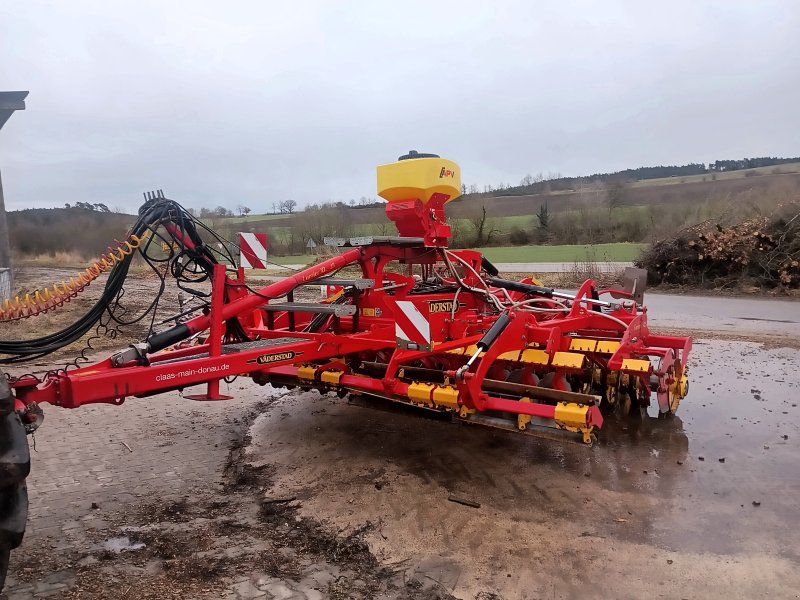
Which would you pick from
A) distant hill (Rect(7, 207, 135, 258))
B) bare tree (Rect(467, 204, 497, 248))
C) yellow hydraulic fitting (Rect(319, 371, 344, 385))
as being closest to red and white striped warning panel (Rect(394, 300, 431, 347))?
yellow hydraulic fitting (Rect(319, 371, 344, 385))

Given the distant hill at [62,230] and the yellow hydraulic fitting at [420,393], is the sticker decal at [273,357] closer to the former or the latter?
the yellow hydraulic fitting at [420,393]

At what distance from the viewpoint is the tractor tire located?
2.21 metres

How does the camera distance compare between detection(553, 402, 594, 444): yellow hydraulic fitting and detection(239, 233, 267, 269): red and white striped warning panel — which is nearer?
detection(553, 402, 594, 444): yellow hydraulic fitting

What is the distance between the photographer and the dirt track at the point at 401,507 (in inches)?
123

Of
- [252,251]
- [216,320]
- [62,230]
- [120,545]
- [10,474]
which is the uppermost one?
[62,230]

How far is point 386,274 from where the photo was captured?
5438 mm

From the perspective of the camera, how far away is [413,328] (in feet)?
14.3

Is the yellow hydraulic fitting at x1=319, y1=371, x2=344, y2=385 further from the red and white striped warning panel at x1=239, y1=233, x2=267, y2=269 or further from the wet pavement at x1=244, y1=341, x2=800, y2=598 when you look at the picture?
the red and white striped warning panel at x1=239, y1=233, x2=267, y2=269

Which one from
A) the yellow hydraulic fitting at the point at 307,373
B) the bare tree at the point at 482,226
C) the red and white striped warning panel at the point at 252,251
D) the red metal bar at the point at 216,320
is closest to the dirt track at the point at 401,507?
the yellow hydraulic fitting at the point at 307,373

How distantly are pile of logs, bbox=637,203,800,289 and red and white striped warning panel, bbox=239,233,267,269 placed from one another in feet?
55.9

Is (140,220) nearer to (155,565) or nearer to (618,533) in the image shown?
(155,565)

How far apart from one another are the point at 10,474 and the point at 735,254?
2003 cm

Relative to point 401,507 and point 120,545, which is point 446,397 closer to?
point 401,507

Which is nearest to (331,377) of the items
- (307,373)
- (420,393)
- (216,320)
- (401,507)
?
(307,373)
